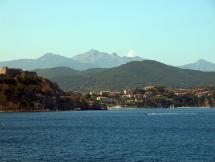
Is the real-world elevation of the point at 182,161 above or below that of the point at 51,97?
below

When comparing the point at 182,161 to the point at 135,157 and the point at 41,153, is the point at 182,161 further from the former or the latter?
the point at 41,153

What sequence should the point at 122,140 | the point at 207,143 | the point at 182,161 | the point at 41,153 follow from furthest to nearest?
the point at 122,140
the point at 207,143
the point at 41,153
the point at 182,161

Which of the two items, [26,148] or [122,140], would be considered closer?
[26,148]

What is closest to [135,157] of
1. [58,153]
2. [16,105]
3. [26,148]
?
[58,153]

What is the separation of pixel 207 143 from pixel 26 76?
13330cm

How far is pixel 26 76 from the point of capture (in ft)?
637

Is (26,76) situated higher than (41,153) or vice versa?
(26,76)

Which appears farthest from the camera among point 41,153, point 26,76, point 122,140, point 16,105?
point 26,76

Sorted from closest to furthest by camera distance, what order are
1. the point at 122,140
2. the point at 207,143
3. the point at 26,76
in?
1. the point at 207,143
2. the point at 122,140
3. the point at 26,76

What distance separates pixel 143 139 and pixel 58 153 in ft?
64.6

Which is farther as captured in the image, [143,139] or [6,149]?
[143,139]

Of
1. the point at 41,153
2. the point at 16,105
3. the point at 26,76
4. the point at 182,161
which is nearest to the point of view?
the point at 182,161

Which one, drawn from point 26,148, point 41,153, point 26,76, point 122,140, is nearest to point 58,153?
point 41,153

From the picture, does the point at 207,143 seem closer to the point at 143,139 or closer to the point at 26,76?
the point at 143,139
